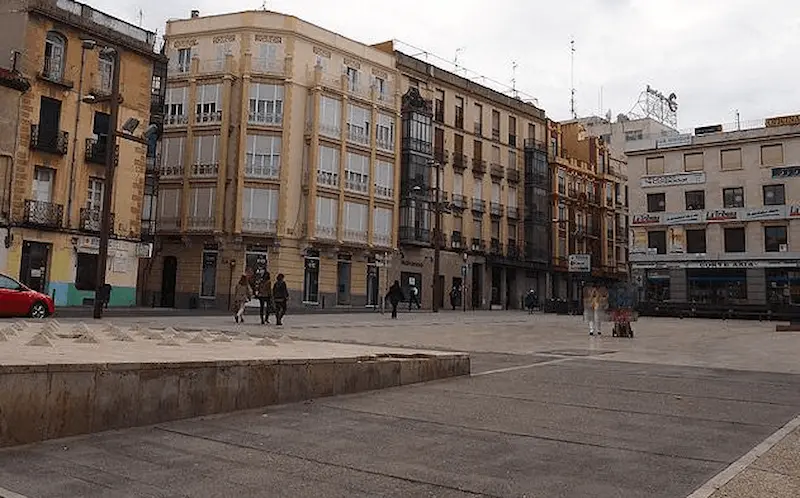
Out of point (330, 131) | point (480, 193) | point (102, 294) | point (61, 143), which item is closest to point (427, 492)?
point (102, 294)

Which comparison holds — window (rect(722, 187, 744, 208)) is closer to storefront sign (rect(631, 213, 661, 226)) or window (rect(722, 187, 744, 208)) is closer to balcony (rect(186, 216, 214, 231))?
storefront sign (rect(631, 213, 661, 226))

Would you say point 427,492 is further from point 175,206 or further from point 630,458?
point 175,206

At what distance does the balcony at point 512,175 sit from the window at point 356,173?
1601cm

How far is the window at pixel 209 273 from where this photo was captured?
40969 millimetres

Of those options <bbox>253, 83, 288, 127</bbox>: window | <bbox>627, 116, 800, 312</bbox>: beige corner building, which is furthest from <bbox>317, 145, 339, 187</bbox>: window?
<bbox>627, 116, 800, 312</bbox>: beige corner building

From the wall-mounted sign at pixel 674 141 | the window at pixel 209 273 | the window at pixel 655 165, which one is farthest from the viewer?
the window at pixel 655 165

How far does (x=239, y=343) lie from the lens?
9.34 meters

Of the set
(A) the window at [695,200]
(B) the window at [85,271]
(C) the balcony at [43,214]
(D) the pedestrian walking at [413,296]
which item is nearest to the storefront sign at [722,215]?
(A) the window at [695,200]

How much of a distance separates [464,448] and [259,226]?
36457 millimetres

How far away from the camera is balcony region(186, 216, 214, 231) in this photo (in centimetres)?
4112

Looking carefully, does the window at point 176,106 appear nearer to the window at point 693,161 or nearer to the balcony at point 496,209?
the balcony at point 496,209

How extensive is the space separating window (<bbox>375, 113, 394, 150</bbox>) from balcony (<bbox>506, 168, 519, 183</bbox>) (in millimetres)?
13500

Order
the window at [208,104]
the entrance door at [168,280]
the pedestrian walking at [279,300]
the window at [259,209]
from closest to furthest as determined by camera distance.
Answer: the pedestrian walking at [279,300], the window at [259,209], the window at [208,104], the entrance door at [168,280]

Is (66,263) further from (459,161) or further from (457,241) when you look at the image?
(459,161)
